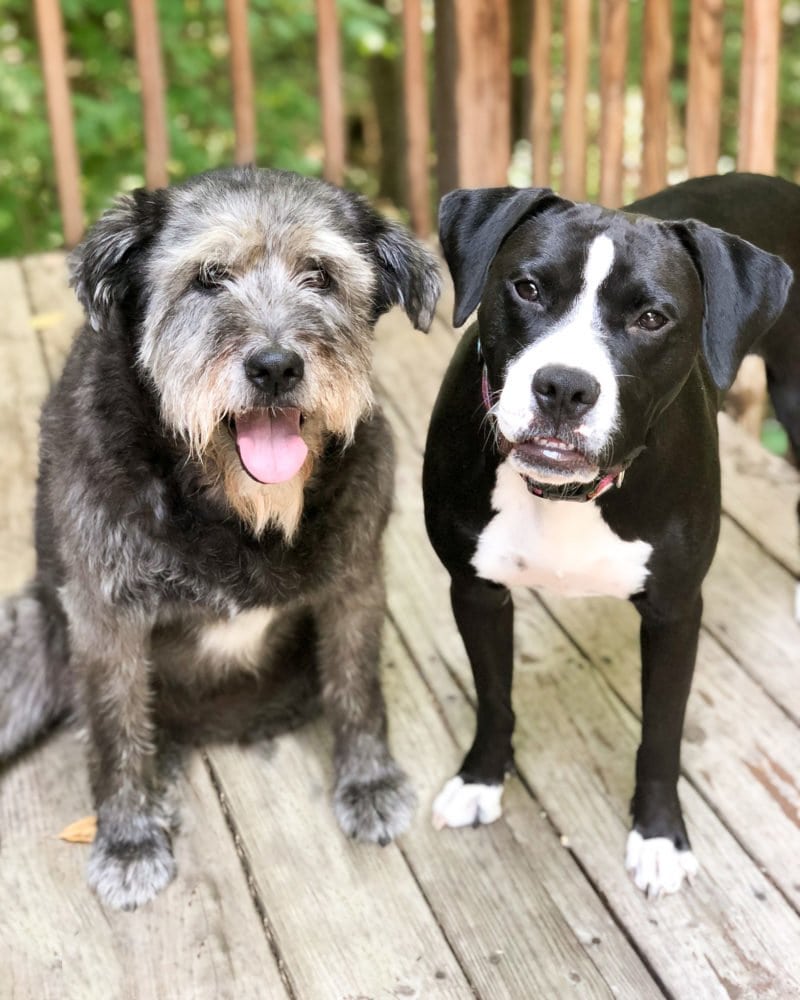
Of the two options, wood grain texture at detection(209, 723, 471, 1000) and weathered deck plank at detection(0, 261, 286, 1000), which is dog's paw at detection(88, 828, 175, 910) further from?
wood grain texture at detection(209, 723, 471, 1000)

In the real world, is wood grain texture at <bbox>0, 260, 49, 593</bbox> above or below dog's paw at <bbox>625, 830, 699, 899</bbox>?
above

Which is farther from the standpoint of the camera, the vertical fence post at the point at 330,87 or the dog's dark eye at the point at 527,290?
the vertical fence post at the point at 330,87

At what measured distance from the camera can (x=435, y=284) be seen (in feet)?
7.29

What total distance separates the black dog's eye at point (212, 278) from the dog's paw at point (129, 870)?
3.42ft

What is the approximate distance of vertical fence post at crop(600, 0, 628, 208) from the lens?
3.77m

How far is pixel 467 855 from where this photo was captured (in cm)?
239

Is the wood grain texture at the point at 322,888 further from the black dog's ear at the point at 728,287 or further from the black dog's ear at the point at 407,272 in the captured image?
the black dog's ear at the point at 728,287

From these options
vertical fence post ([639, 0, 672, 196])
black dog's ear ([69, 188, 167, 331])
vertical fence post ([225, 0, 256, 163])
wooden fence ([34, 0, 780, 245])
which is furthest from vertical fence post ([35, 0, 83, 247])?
black dog's ear ([69, 188, 167, 331])

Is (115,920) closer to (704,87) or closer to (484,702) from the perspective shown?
(484,702)

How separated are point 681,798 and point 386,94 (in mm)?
4669

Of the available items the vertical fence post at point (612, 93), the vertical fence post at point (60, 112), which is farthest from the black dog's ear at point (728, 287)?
the vertical fence post at point (60, 112)

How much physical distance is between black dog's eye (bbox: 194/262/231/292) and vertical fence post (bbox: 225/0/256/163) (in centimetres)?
199

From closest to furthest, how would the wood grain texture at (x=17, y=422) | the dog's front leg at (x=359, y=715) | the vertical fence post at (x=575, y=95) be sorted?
the dog's front leg at (x=359, y=715)
the wood grain texture at (x=17, y=422)
the vertical fence post at (x=575, y=95)

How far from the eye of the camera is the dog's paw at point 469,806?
244cm
